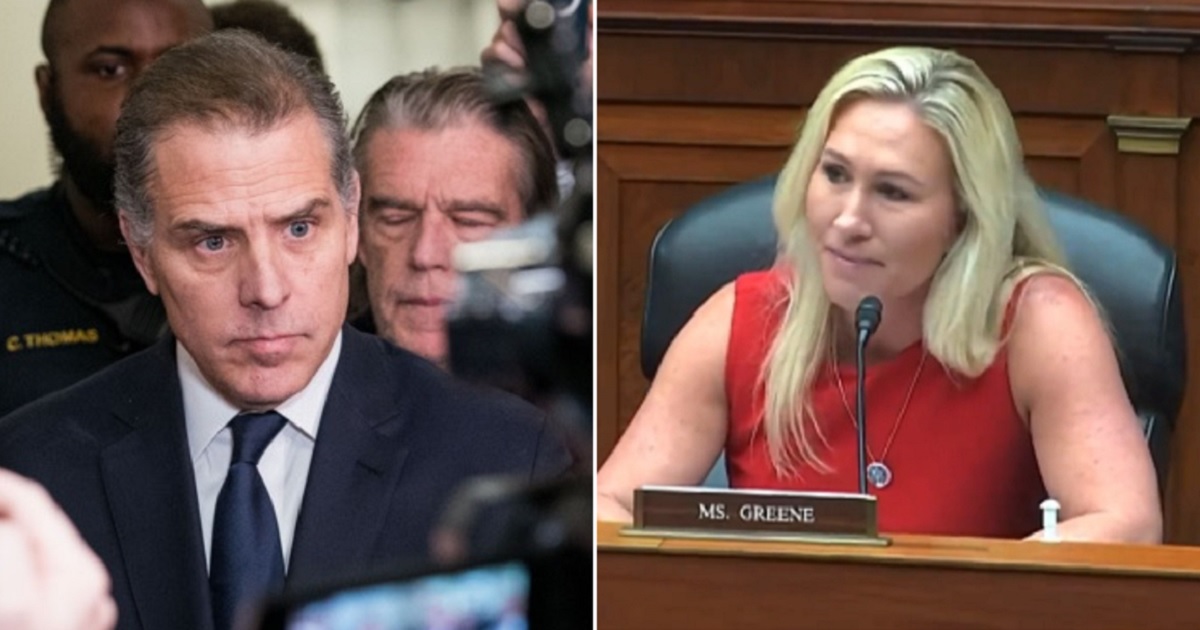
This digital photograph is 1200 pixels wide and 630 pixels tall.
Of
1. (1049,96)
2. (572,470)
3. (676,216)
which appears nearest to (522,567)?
(572,470)

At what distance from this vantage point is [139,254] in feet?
7.43

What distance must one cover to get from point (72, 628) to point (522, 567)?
0.48m

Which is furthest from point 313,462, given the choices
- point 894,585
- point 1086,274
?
point 1086,274

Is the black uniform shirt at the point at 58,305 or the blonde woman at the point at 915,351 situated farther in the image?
the blonde woman at the point at 915,351

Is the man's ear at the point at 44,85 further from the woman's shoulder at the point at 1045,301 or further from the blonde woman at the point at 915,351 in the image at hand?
the woman's shoulder at the point at 1045,301

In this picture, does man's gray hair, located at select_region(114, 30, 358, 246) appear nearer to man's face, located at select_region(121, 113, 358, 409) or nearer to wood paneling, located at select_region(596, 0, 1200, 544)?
man's face, located at select_region(121, 113, 358, 409)

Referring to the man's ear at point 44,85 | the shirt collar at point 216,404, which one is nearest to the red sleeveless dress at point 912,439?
the shirt collar at point 216,404

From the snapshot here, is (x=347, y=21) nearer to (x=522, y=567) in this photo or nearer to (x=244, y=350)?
(x=244, y=350)

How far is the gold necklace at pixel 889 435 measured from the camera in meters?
3.17

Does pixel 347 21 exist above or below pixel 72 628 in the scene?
above

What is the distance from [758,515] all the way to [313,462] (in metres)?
0.75

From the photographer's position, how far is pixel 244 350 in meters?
2.30

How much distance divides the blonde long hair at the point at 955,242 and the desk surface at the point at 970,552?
35cm

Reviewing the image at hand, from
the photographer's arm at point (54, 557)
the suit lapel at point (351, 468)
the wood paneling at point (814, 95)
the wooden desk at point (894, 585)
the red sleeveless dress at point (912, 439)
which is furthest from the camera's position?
the wood paneling at point (814, 95)
